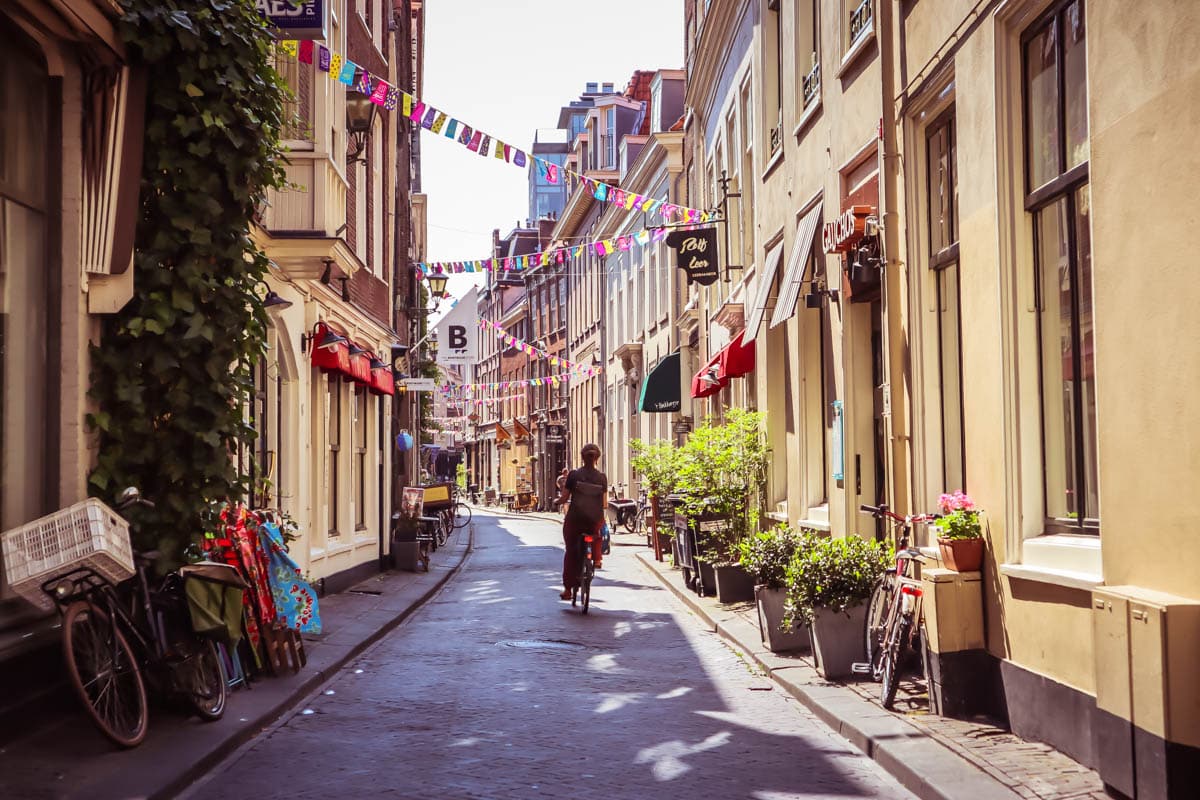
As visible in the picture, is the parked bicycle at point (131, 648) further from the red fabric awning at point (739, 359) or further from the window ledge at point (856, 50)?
the red fabric awning at point (739, 359)

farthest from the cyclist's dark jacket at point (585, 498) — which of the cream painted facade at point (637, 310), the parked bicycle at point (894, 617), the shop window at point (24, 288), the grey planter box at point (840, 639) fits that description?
the cream painted facade at point (637, 310)

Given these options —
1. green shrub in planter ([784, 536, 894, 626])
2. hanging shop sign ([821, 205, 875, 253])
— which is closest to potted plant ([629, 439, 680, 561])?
hanging shop sign ([821, 205, 875, 253])

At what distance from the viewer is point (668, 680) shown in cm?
996

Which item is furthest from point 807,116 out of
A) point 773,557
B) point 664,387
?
point 664,387

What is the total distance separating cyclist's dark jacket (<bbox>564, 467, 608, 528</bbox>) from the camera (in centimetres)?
1491

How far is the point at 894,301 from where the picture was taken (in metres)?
9.87

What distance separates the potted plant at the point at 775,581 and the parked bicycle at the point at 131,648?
172 inches

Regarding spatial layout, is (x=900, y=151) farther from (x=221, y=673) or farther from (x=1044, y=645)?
(x=221, y=673)

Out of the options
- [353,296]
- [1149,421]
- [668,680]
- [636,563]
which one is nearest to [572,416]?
[636,563]

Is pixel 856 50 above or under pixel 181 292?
above

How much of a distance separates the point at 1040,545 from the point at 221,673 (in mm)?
4837

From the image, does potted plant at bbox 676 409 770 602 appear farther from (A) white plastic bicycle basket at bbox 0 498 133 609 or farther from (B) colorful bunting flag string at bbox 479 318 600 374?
(B) colorful bunting flag string at bbox 479 318 600 374

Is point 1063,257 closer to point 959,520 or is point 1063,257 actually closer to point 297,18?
point 959,520

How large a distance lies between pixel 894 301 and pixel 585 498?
5.94m
